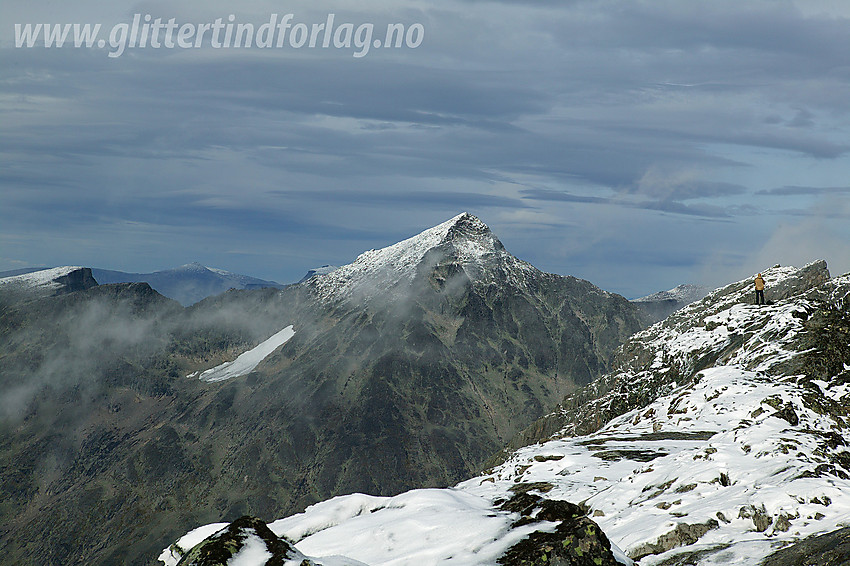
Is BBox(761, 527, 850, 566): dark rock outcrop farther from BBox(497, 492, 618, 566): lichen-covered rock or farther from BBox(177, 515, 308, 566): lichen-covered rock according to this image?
BBox(177, 515, 308, 566): lichen-covered rock

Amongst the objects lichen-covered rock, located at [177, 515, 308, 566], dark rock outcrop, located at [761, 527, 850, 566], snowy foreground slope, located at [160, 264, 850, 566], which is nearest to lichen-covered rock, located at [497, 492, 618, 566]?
snowy foreground slope, located at [160, 264, 850, 566]

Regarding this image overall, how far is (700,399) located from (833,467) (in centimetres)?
1677

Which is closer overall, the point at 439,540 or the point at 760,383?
the point at 439,540

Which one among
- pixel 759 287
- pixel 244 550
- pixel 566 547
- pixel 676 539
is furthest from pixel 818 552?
pixel 759 287

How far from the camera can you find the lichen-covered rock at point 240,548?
420 inches

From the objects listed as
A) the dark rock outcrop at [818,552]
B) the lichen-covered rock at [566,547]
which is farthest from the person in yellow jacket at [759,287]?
the lichen-covered rock at [566,547]

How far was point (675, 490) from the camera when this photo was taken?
19312 mm

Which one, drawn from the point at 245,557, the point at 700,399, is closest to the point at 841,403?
the point at 700,399

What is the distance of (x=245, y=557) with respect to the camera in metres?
10.8

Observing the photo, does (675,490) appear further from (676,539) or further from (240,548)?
(240,548)

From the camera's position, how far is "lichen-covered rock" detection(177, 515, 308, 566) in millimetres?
10656

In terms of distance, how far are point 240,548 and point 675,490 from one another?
46.0 feet

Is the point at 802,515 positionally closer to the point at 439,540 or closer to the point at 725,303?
the point at 439,540

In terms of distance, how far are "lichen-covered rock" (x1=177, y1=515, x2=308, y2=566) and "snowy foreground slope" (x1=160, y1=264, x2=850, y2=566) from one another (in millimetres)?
56
